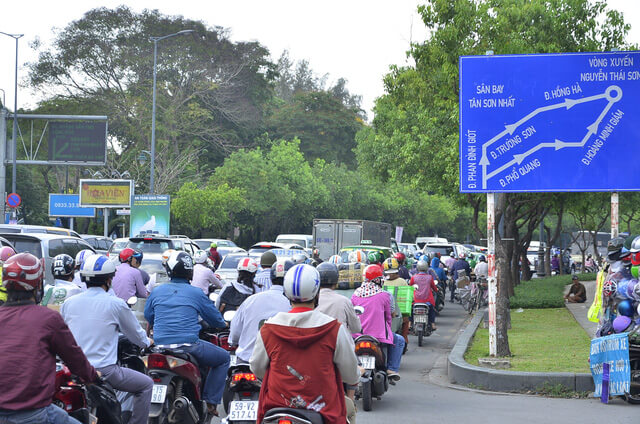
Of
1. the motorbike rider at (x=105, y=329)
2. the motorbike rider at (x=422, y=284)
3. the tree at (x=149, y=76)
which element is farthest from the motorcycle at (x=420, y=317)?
the tree at (x=149, y=76)

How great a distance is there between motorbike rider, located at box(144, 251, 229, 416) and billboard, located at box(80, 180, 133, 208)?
35.1 meters

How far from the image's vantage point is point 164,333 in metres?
7.59

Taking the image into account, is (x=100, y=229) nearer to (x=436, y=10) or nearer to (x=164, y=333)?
(x=436, y=10)

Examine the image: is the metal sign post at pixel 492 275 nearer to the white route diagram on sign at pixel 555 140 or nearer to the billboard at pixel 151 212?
the white route diagram on sign at pixel 555 140

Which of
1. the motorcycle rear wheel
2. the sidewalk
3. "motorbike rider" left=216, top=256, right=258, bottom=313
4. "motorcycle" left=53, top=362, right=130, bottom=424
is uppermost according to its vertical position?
→ "motorbike rider" left=216, top=256, right=258, bottom=313

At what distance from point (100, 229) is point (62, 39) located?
11.2 metres

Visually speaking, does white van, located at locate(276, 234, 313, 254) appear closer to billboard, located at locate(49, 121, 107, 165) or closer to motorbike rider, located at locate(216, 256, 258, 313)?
billboard, located at locate(49, 121, 107, 165)

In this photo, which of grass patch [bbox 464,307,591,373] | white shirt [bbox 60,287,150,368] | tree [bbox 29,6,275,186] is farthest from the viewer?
tree [bbox 29,6,275,186]

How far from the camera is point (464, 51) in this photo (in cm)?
1919

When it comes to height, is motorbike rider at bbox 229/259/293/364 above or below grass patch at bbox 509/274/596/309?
above

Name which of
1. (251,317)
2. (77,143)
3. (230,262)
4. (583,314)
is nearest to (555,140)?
(251,317)

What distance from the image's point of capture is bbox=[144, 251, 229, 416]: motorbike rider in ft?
24.9

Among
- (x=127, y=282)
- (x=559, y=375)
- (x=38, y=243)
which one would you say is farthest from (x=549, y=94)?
(x=38, y=243)

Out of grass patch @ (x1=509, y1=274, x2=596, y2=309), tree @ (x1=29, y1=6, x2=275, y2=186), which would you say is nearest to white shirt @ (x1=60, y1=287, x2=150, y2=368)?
grass patch @ (x1=509, y1=274, x2=596, y2=309)
